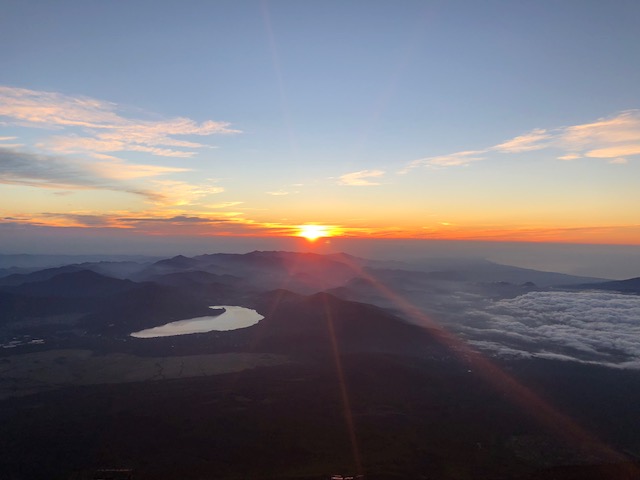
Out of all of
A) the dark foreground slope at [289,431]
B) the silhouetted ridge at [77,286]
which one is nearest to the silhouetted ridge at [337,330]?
the dark foreground slope at [289,431]

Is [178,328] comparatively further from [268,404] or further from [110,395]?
[268,404]

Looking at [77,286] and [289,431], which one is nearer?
[289,431]

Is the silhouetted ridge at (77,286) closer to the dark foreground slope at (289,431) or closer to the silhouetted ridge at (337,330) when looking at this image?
the silhouetted ridge at (337,330)

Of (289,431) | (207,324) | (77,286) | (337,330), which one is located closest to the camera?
(289,431)

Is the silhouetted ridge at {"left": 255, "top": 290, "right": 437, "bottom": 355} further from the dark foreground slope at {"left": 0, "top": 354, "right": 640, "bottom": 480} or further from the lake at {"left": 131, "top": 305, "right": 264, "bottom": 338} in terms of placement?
the dark foreground slope at {"left": 0, "top": 354, "right": 640, "bottom": 480}

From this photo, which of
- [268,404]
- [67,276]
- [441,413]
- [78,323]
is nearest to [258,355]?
[268,404]

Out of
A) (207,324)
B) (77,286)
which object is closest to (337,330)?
(207,324)

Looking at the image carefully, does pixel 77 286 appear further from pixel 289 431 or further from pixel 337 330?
pixel 289 431

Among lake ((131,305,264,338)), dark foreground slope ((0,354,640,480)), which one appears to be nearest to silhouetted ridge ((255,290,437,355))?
lake ((131,305,264,338))
